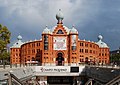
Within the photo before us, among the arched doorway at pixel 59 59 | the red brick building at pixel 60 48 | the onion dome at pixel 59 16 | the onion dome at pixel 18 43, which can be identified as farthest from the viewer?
the onion dome at pixel 18 43

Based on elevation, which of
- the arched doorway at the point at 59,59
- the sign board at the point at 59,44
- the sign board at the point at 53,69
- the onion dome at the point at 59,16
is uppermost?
the onion dome at the point at 59,16

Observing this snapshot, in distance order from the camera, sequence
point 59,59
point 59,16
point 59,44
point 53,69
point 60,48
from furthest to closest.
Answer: point 59,16
point 59,59
point 60,48
point 59,44
point 53,69

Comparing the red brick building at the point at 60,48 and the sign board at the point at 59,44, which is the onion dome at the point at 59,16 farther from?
the sign board at the point at 59,44

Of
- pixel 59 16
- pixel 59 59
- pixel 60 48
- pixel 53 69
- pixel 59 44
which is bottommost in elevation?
pixel 53 69

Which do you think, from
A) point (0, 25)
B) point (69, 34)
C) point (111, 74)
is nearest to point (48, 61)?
point (69, 34)

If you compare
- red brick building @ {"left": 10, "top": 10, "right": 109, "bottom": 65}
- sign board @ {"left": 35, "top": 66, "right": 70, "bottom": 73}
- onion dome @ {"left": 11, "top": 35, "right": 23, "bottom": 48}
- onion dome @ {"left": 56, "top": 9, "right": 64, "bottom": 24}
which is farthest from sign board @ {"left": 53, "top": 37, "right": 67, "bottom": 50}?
onion dome @ {"left": 11, "top": 35, "right": 23, "bottom": 48}

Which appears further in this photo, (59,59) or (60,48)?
(59,59)

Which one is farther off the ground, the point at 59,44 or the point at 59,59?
the point at 59,44

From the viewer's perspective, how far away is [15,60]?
5059 inches

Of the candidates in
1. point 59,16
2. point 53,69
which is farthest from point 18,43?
point 53,69

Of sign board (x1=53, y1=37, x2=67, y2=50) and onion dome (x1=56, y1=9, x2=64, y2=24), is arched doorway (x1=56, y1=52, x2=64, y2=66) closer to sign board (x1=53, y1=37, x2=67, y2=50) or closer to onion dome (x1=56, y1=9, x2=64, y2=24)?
sign board (x1=53, y1=37, x2=67, y2=50)

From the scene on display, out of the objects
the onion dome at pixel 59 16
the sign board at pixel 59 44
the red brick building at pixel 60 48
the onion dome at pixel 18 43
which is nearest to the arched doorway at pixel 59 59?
the red brick building at pixel 60 48

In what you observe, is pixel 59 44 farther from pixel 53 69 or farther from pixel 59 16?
pixel 53 69

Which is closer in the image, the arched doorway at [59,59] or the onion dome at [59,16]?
the arched doorway at [59,59]
